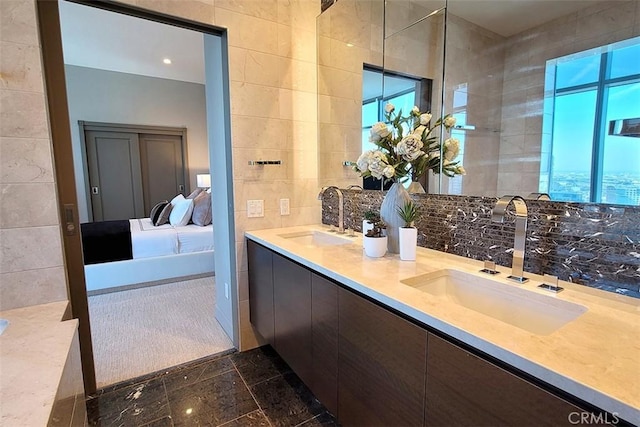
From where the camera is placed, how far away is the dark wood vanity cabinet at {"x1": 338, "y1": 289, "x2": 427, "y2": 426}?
0.96m

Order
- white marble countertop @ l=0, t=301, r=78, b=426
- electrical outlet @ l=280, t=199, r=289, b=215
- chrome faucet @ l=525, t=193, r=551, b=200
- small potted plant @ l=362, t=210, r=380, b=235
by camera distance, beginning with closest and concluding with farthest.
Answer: white marble countertop @ l=0, t=301, r=78, b=426 → chrome faucet @ l=525, t=193, r=551, b=200 → small potted plant @ l=362, t=210, r=380, b=235 → electrical outlet @ l=280, t=199, r=289, b=215

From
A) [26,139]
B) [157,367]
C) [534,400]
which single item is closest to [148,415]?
[157,367]

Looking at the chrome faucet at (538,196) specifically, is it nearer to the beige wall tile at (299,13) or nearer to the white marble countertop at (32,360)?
the white marble countertop at (32,360)

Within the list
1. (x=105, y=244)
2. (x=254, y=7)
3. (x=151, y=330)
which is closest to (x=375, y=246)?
(x=254, y=7)

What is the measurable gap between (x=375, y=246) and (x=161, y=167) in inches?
228

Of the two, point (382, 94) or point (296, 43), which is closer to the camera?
point (382, 94)

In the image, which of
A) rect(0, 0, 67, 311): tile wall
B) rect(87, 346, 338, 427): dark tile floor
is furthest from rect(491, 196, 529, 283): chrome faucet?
rect(0, 0, 67, 311): tile wall

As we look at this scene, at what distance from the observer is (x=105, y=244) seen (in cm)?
340

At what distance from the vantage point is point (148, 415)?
1.67 meters

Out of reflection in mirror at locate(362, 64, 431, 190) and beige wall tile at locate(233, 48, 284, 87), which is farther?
beige wall tile at locate(233, 48, 284, 87)

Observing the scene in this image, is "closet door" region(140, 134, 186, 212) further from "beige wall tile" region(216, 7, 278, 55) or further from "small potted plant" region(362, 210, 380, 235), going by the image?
"small potted plant" region(362, 210, 380, 235)

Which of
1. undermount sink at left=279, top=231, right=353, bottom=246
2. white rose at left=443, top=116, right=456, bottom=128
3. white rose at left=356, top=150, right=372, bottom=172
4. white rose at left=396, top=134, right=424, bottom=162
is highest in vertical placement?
white rose at left=443, top=116, right=456, bottom=128

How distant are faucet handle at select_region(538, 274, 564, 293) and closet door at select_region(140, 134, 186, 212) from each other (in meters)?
6.27

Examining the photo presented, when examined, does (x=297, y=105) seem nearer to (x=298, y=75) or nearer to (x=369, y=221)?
(x=298, y=75)
